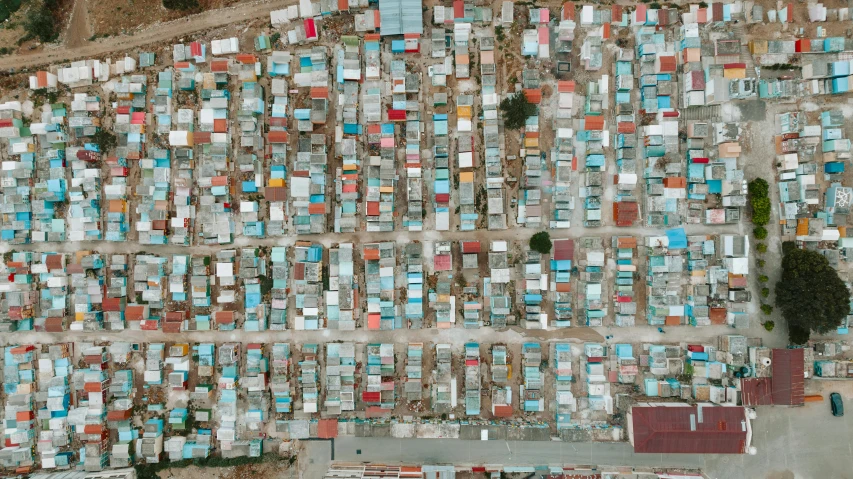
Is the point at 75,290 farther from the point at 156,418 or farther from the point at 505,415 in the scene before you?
the point at 505,415

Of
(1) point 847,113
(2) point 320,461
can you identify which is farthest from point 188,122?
(1) point 847,113

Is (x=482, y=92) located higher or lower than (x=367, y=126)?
higher

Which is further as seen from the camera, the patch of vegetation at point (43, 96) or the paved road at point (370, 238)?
the patch of vegetation at point (43, 96)

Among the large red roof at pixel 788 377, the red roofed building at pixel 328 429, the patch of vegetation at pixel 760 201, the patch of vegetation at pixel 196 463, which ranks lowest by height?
the patch of vegetation at pixel 196 463

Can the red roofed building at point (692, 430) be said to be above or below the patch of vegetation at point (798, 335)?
below

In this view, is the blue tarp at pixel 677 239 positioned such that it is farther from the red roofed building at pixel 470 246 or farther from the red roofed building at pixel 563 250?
the red roofed building at pixel 470 246

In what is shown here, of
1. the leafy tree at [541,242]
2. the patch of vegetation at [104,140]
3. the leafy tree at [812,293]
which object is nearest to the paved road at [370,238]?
the leafy tree at [541,242]

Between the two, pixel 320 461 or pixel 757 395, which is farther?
pixel 320 461
